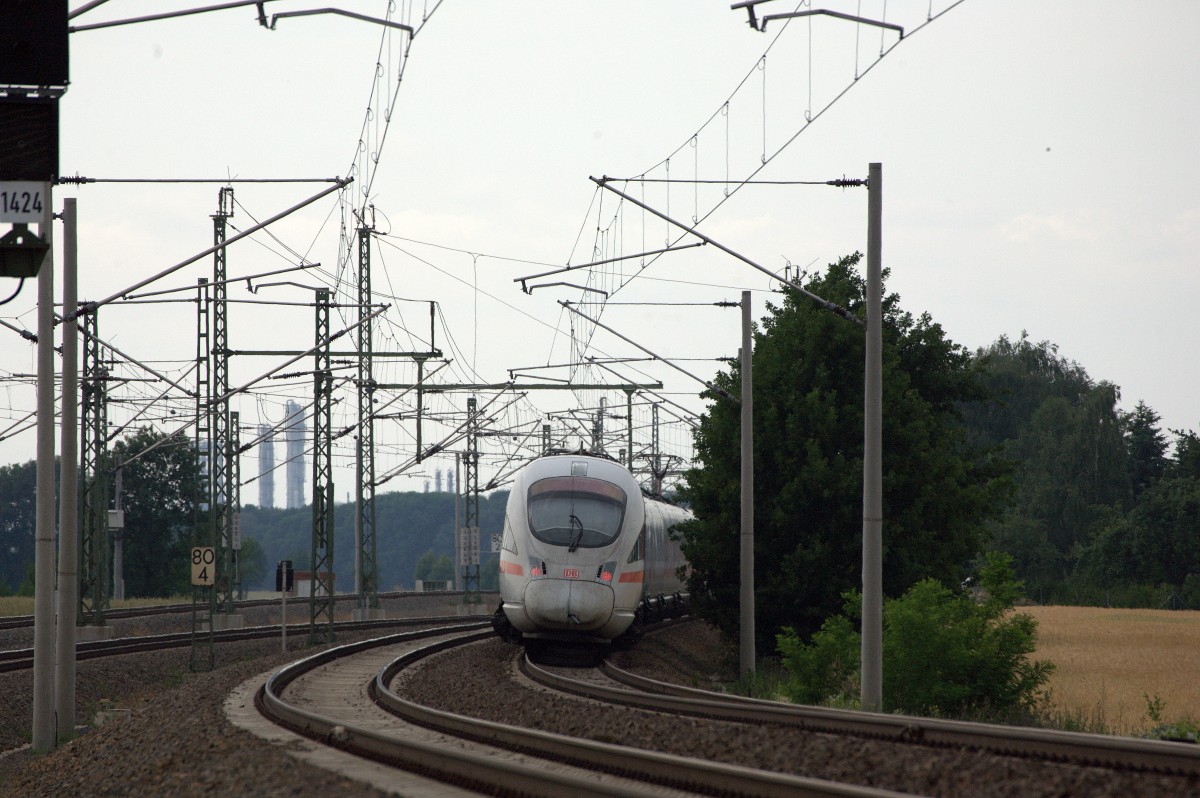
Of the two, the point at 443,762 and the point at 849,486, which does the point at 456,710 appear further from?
the point at 849,486

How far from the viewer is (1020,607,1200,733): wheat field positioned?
77.4 ft

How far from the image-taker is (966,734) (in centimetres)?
1289

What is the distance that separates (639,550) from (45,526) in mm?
11021

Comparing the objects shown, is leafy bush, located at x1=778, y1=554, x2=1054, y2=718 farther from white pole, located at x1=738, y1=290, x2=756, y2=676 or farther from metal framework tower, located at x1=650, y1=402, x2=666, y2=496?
metal framework tower, located at x1=650, y1=402, x2=666, y2=496

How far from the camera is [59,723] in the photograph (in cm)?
2020

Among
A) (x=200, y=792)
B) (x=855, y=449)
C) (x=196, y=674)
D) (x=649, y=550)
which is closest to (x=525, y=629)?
(x=649, y=550)

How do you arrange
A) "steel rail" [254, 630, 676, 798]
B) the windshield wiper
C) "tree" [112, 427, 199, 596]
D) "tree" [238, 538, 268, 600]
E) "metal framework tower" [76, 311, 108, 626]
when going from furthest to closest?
"tree" [238, 538, 268, 600] → "tree" [112, 427, 199, 596] → "metal framework tower" [76, 311, 108, 626] → the windshield wiper → "steel rail" [254, 630, 676, 798]

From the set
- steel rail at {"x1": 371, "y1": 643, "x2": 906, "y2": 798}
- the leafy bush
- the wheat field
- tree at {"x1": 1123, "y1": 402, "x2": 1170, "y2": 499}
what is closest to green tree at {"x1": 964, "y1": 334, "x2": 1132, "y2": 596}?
tree at {"x1": 1123, "y1": 402, "x2": 1170, "y2": 499}

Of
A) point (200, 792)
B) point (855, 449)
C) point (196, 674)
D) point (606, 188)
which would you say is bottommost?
point (196, 674)

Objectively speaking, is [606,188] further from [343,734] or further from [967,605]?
[343,734]

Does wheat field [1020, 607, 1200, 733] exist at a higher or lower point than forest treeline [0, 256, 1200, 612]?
lower

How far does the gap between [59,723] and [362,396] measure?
22.8m

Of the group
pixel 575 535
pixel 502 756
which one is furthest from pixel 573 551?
pixel 502 756

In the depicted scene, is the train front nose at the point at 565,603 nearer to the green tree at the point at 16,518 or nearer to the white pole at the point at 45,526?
the white pole at the point at 45,526
